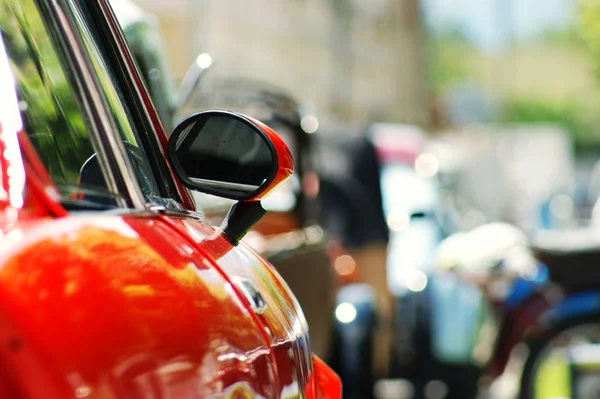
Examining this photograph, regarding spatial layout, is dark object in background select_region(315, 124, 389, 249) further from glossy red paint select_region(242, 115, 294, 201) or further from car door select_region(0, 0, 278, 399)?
car door select_region(0, 0, 278, 399)

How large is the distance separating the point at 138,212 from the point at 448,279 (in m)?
5.88

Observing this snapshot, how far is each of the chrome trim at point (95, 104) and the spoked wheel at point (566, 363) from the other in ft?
17.9

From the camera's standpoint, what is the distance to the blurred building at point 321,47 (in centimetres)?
1486

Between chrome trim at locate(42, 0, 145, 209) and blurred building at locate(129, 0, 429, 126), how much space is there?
7220 mm

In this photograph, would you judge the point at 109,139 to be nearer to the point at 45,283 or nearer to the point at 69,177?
the point at 69,177

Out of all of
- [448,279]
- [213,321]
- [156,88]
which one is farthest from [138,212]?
[448,279]

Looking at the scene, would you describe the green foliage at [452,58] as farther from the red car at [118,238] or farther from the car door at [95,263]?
the car door at [95,263]

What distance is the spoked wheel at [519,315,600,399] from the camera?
268 inches

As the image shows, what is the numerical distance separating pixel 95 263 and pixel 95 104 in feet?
1.28

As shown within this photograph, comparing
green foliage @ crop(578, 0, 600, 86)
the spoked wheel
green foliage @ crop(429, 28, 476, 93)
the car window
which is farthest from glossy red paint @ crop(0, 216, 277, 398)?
green foliage @ crop(429, 28, 476, 93)

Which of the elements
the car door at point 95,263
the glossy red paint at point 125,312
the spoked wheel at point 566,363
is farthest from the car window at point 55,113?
the spoked wheel at point 566,363

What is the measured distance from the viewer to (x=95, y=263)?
4.62ft

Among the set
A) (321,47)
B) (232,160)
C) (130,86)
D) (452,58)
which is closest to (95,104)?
(130,86)

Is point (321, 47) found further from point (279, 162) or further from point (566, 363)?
point (279, 162)
